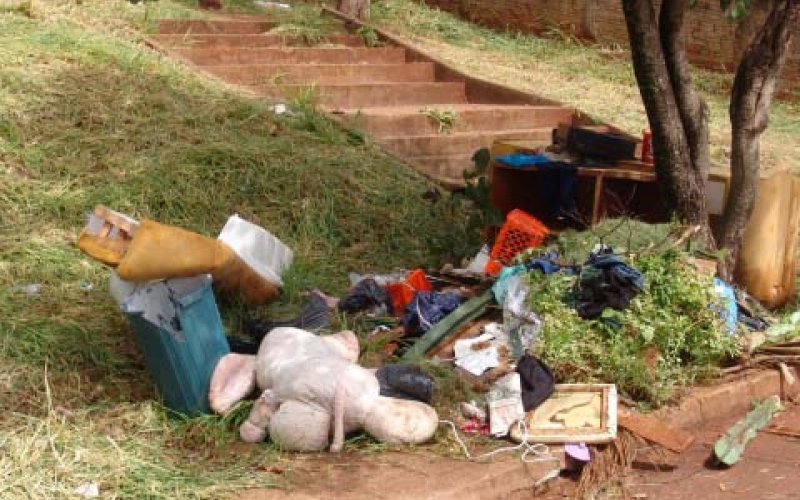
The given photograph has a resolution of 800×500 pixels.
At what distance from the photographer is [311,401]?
4391mm

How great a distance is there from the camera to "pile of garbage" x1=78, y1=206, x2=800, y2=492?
445 centimetres

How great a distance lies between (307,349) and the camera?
15.3ft

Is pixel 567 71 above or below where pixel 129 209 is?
above

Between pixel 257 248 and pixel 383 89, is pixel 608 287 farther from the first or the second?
pixel 383 89

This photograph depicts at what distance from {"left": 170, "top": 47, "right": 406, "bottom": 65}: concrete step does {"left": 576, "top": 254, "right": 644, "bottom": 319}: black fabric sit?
561 cm

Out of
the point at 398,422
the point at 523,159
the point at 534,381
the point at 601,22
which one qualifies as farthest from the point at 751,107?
the point at 601,22

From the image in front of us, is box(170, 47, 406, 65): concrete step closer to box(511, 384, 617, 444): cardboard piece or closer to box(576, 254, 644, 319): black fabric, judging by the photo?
box(576, 254, 644, 319): black fabric

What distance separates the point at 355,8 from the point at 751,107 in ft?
25.4

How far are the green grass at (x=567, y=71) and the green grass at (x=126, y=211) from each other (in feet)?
11.6

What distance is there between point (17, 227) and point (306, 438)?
2662 mm

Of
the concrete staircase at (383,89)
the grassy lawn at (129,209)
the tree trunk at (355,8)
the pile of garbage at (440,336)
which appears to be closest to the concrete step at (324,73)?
the concrete staircase at (383,89)

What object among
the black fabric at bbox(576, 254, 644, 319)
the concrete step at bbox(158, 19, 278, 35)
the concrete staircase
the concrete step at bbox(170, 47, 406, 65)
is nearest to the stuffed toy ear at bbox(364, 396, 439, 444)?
the black fabric at bbox(576, 254, 644, 319)

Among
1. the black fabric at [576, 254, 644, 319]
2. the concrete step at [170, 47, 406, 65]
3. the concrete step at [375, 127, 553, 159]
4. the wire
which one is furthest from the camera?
A: the concrete step at [170, 47, 406, 65]

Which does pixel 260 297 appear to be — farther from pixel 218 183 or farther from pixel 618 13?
pixel 618 13
